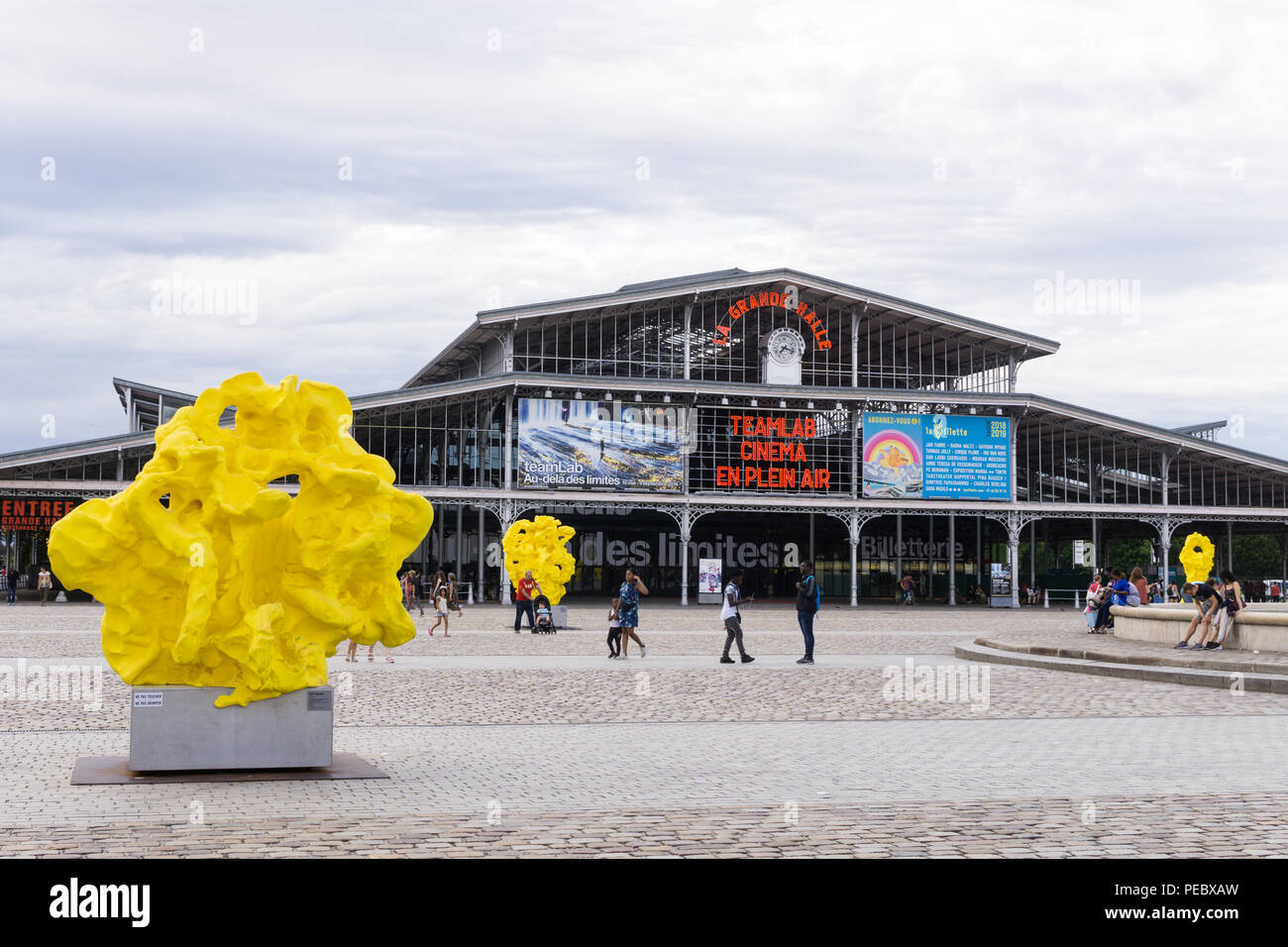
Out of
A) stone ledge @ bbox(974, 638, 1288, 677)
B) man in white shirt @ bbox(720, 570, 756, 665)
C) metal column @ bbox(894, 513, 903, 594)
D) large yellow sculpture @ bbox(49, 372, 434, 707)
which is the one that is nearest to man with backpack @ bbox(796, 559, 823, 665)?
man in white shirt @ bbox(720, 570, 756, 665)

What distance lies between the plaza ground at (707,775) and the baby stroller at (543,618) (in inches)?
415

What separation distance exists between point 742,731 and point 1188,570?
31966 millimetres

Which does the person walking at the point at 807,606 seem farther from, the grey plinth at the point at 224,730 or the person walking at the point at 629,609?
the grey plinth at the point at 224,730

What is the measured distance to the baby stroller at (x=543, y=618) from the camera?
29656 millimetres

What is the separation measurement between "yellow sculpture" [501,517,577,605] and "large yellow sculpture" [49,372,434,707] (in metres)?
20.4

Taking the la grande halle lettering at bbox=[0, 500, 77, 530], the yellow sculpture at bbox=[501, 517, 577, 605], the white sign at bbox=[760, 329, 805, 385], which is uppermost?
the white sign at bbox=[760, 329, 805, 385]

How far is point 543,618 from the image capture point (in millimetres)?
29891

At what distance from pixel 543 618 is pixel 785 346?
22.8 m

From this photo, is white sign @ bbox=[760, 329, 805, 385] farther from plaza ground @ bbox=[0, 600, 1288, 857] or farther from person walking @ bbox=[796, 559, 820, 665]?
plaza ground @ bbox=[0, 600, 1288, 857]

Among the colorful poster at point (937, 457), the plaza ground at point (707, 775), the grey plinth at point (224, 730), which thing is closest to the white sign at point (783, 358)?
the colorful poster at point (937, 457)

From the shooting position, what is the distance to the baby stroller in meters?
29.7

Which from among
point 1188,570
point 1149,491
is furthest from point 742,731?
point 1149,491

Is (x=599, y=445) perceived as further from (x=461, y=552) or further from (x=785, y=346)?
(x=785, y=346)
